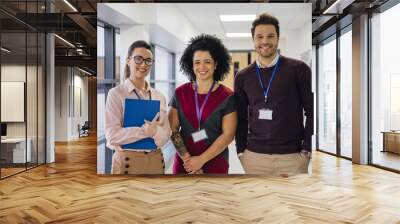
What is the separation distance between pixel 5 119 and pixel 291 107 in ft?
16.9

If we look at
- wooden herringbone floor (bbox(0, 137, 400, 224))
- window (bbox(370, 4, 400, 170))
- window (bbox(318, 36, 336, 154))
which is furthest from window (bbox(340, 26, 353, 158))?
wooden herringbone floor (bbox(0, 137, 400, 224))

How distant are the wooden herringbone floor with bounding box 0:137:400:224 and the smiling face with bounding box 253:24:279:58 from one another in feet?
6.44

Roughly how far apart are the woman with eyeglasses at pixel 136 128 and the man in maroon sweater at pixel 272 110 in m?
1.23

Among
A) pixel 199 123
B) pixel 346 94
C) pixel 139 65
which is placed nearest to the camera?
pixel 199 123

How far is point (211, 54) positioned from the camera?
6.14 meters

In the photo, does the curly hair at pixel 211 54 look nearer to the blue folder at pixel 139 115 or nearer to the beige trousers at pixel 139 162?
the blue folder at pixel 139 115

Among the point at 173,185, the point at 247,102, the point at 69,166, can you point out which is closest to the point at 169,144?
the point at 173,185

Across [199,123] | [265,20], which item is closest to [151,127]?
[199,123]

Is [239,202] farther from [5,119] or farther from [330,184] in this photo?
[5,119]

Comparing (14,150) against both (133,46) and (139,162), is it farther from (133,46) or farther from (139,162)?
(133,46)

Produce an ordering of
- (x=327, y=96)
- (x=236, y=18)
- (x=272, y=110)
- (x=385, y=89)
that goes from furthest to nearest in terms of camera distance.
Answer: (x=327, y=96), (x=385, y=89), (x=236, y=18), (x=272, y=110)

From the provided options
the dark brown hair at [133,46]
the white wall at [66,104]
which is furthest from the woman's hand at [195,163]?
the white wall at [66,104]

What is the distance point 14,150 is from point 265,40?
16.7 feet

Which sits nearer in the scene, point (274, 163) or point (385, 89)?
point (274, 163)
